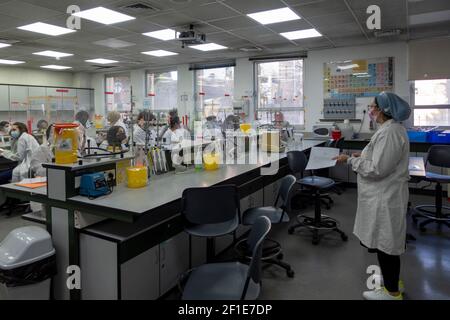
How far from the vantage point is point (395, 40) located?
575 centimetres

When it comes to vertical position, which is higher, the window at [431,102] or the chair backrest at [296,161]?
the window at [431,102]

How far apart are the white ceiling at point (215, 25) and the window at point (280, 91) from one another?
0.45 meters

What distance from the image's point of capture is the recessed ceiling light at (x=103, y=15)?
13.3ft

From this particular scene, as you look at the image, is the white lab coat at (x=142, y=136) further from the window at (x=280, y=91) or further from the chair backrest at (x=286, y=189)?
the window at (x=280, y=91)

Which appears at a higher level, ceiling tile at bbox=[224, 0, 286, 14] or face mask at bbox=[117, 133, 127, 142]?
ceiling tile at bbox=[224, 0, 286, 14]

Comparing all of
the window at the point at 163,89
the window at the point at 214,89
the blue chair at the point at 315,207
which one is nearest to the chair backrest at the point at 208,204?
the blue chair at the point at 315,207

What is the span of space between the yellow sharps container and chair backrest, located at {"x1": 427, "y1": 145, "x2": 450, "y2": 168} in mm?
4166

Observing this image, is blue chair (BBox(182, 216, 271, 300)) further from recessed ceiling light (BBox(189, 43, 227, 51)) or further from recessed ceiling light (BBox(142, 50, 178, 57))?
recessed ceiling light (BBox(142, 50, 178, 57))

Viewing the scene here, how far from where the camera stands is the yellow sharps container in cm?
229

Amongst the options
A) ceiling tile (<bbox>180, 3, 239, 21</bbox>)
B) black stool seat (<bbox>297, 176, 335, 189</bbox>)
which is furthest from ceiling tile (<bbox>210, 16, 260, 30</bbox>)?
black stool seat (<bbox>297, 176, 335, 189</bbox>)

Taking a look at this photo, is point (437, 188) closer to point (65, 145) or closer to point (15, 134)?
point (65, 145)

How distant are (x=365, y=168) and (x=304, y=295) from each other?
1.04 metres

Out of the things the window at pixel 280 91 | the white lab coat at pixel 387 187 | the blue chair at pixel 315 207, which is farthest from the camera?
the window at pixel 280 91
